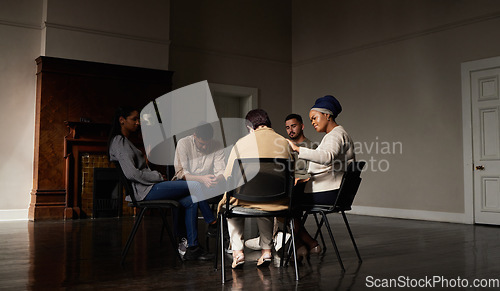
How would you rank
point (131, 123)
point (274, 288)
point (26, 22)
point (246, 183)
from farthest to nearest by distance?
1. point (26, 22)
2. point (131, 123)
3. point (246, 183)
4. point (274, 288)

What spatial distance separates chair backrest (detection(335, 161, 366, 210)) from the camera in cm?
356

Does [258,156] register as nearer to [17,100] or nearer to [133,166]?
[133,166]

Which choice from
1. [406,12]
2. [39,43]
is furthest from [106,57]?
[406,12]

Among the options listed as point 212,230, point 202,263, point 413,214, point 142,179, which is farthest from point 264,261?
point 413,214

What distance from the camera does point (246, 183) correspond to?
324 centimetres

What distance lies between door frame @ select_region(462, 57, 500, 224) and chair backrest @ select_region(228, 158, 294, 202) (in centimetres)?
489

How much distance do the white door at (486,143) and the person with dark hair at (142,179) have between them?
15.7 ft

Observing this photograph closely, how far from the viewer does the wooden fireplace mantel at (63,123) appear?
752 centimetres

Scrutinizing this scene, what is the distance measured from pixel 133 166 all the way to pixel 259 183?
1046mm

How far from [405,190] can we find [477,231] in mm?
1938

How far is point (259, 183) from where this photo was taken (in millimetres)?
3244

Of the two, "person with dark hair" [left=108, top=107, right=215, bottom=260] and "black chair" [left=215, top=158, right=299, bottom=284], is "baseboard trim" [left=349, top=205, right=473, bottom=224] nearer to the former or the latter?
"person with dark hair" [left=108, top=107, right=215, bottom=260]

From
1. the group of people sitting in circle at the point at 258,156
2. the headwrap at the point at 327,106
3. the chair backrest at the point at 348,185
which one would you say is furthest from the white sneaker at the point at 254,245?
the headwrap at the point at 327,106

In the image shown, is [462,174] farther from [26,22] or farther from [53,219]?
[26,22]
